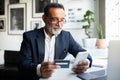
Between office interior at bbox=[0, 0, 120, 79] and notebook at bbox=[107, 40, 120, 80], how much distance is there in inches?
80.2

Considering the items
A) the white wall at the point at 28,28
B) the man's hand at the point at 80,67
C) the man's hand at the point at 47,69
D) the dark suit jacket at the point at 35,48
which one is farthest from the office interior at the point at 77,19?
the man's hand at the point at 47,69

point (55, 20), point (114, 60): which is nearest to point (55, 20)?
point (55, 20)

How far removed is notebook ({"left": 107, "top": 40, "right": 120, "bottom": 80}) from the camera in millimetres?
1058

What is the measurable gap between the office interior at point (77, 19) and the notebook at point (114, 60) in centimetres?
204

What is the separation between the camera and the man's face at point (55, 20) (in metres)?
1.77

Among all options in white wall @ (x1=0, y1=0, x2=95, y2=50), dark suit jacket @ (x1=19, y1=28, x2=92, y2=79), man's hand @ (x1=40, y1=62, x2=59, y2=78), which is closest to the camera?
man's hand @ (x1=40, y1=62, x2=59, y2=78)

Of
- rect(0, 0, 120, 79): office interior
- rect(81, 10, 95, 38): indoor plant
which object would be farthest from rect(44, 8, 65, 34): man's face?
rect(81, 10, 95, 38): indoor plant

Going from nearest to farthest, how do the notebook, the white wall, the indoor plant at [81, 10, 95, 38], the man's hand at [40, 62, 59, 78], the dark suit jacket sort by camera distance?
the notebook < the man's hand at [40, 62, 59, 78] < the dark suit jacket < the indoor plant at [81, 10, 95, 38] < the white wall

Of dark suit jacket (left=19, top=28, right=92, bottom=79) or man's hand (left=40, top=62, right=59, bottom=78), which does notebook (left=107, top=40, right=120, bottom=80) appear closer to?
man's hand (left=40, top=62, right=59, bottom=78)

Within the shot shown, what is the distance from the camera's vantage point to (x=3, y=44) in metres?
4.79

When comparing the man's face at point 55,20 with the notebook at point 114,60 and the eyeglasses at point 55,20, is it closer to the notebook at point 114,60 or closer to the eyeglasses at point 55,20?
the eyeglasses at point 55,20

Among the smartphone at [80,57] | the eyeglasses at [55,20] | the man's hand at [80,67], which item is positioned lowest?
the man's hand at [80,67]

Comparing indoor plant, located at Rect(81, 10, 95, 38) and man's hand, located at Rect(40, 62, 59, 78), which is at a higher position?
indoor plant, located at Rect(81, 10, 95, 38)

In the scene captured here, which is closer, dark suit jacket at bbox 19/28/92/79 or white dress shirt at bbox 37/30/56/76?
dark suit jacket at bbox 19/28/92/79
